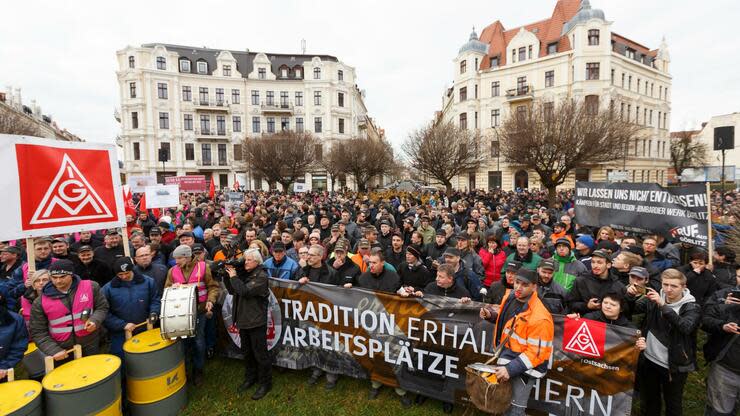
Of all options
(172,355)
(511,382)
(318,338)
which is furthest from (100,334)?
(511,382)

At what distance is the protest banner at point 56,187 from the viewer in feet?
14.1

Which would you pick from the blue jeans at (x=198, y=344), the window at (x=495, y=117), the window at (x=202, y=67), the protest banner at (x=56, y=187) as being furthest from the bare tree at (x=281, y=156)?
the blue jeans at (x=198, y=344)

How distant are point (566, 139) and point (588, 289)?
1814 centimetres

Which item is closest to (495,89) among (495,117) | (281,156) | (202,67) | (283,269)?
(495,117)

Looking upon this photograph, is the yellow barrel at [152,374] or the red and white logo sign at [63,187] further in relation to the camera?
the red and white logo sign at [63,187]

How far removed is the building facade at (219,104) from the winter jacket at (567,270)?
4234 centimetres

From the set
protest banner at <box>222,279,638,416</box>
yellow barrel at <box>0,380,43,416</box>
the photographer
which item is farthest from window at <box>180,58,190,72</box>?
yellow barrel at <box>0,380,43,416</box>

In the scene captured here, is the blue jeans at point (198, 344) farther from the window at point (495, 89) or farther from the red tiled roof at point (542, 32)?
the red tiled roof at point (542, 32)

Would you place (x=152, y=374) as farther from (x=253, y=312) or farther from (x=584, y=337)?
(x=584, y=337)

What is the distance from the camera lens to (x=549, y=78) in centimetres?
4078

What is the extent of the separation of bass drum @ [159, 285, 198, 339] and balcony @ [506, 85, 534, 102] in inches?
1764

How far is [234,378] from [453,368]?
3174 mm

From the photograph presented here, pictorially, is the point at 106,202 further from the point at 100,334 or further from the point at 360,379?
the point at 360,379

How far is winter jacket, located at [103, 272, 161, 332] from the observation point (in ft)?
13.9
